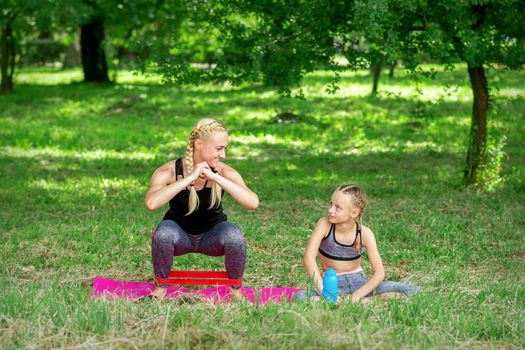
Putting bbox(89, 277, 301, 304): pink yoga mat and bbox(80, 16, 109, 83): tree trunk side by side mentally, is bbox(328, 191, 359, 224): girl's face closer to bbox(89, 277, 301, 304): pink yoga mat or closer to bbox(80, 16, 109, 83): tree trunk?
bbox(89, 277, 301, 304): pink yoga mat

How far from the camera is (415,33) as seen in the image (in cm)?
1040

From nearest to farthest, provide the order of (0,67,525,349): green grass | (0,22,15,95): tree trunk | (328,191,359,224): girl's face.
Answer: (0,67,525,349): green grass < (328,191,359,224): girl's face < (0,22,15,95): tree trunk

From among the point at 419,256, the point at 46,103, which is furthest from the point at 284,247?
the point at 46,103

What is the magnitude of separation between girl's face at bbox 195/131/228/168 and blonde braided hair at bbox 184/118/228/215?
29 millimetres

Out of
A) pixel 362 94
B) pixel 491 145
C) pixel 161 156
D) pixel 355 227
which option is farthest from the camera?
pixel 362 94

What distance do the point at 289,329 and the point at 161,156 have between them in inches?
397

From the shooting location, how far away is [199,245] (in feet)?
19.7

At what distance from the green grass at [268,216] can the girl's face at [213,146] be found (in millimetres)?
1047

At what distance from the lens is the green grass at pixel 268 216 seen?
4.39m

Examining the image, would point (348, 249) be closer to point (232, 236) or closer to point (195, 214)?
point (232, 236)

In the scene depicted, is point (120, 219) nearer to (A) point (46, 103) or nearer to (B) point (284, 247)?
(B) point (284, 247)

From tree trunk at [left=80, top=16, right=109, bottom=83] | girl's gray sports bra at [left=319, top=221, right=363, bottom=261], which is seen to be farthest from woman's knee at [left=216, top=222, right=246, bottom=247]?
tree trunk at [left=80, top=16, right=109, bottom=83]

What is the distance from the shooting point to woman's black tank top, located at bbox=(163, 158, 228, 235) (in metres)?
6.01

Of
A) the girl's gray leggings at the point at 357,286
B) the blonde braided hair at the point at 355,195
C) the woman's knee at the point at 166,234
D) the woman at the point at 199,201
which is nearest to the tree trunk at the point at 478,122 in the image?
the girl's gray leggings at the point at 357,286
